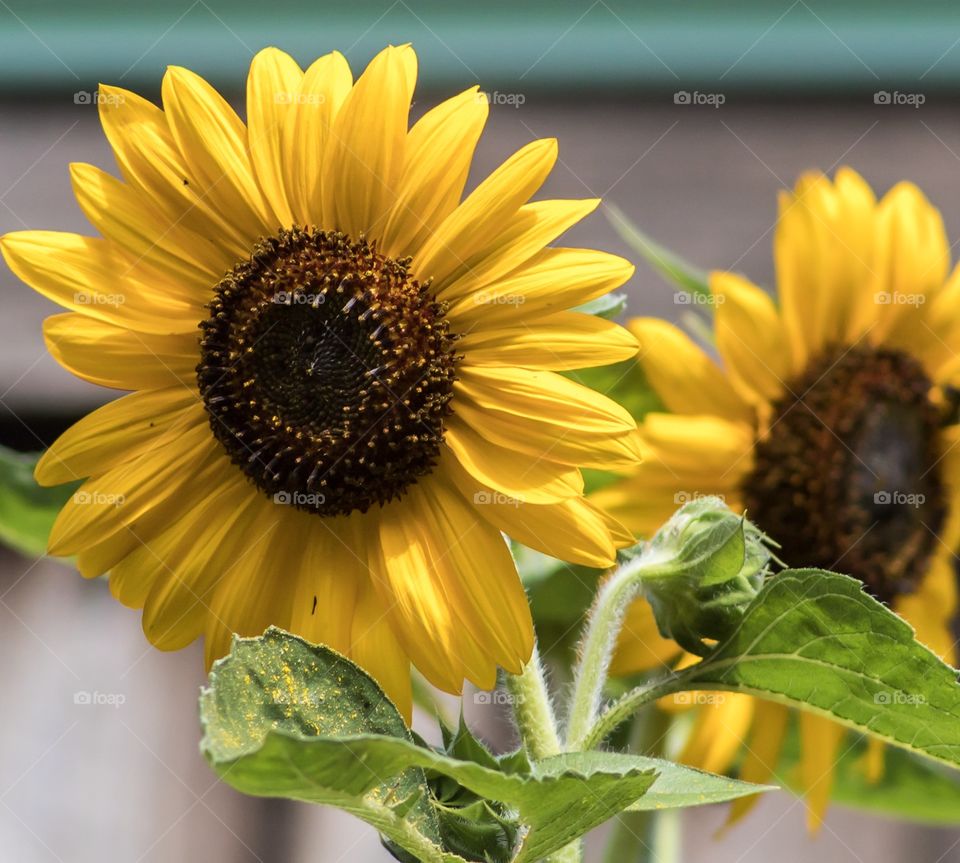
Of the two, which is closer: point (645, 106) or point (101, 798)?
point (101, 798)

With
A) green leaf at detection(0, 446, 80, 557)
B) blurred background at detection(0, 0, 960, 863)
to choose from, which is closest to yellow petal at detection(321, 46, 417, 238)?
green leaf at detection(0, 446, 80, 557)

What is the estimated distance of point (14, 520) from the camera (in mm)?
727

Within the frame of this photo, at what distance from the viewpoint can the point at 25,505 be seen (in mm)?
736

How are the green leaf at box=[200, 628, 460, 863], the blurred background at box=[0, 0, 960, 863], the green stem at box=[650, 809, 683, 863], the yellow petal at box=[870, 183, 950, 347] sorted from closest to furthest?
the green leaf at box=[200, 628, 460, 863]
the green stem at box=[650, 809, 683, 863]
the yellow petal at box=[870, 183, 950, 347]
the blurred background at box=[0, 0, 960, 863]

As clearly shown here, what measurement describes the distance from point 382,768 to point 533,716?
130 millimetres

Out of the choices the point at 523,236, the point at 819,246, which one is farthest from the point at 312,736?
the point at 819,246

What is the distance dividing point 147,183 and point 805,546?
1.65 ft

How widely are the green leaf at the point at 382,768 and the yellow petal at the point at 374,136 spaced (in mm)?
209

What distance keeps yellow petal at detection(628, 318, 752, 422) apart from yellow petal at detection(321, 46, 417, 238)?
0.86ft

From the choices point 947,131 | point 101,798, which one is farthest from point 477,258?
point 947,131

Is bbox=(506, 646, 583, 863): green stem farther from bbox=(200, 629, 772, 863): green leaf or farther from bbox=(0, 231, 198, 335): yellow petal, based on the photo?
bbox=(0, 231, 198, 335): yellow petal

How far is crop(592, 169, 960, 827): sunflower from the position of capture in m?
0.72

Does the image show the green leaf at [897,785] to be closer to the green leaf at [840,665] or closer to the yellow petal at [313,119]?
the green leaf at [840,665]

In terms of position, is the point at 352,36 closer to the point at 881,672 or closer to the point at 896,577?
the point at 896,577
